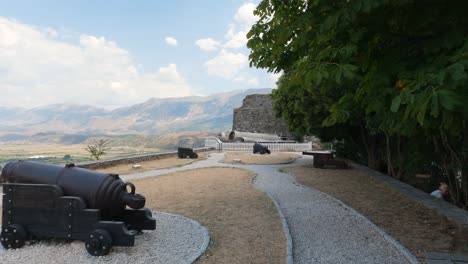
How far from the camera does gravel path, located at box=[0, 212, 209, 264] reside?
5.52 m

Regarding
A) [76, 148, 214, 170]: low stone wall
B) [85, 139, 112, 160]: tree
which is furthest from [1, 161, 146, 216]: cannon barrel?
[85, 139, 112, 160]: tree

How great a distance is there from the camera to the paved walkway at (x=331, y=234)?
18.7 ft

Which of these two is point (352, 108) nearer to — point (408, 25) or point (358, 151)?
point (408, 25)

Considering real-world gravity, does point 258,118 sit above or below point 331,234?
above

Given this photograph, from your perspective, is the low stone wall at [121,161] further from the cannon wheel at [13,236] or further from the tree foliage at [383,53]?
the tree foliage at [383,53]

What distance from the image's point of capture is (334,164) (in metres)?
18.4

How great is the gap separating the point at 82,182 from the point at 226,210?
3.73 metres

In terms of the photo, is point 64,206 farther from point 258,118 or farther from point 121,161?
point 258,118

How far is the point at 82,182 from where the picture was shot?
6.01 m

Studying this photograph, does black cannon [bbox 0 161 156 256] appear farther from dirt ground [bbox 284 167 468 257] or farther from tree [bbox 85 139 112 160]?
tree [bbox 85 139 112 160]

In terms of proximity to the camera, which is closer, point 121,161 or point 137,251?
point 137,251

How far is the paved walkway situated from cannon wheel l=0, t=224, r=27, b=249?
4.32 m

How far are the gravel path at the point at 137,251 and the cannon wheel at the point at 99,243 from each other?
88 millimetres

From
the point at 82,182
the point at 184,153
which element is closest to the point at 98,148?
the point at 184,153
